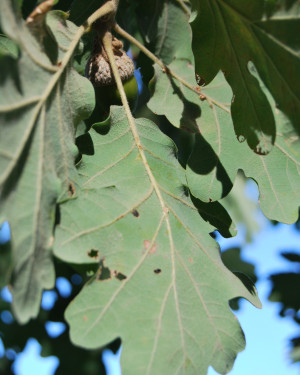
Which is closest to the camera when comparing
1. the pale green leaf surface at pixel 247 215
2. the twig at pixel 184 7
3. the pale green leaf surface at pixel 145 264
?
the pale green leaf surface at pixel 145 264

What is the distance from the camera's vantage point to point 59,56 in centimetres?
145

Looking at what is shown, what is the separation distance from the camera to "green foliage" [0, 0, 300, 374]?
1.25 metres

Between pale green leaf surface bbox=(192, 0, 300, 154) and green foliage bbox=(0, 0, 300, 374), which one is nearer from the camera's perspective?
green foliage bbox=(0, 0, 300, 374)

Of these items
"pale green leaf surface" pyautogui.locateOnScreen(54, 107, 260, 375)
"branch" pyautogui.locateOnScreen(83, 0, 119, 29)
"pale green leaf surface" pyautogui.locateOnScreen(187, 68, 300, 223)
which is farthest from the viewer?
"pale green leaf surface" pyautogui.locateOnScreen(187, 68, 300, 223)

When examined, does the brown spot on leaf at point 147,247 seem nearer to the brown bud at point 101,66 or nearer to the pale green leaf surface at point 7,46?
the brown bud at point 101,66

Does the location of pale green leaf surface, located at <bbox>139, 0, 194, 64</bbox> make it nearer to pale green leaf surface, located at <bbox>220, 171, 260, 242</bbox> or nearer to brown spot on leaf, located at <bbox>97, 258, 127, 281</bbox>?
brown spot on leaf, located at <bbox>97, 258, 127, 281</bbox>

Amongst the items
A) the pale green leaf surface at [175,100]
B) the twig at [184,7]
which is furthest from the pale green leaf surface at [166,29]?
the pale green leaf surface at [175,100]

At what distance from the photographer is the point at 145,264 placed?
4.80 ft

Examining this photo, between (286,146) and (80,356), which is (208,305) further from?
(80,356)

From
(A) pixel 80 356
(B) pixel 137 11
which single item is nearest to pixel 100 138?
(B) pixel 137 11

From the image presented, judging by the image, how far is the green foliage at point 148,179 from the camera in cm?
125

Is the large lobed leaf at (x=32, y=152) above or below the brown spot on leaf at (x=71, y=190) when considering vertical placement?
above

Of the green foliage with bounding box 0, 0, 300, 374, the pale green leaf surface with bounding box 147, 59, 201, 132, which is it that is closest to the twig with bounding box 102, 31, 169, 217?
the green foliage with bounding box 0, 0, 300, 374

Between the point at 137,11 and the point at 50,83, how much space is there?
2.76ft
